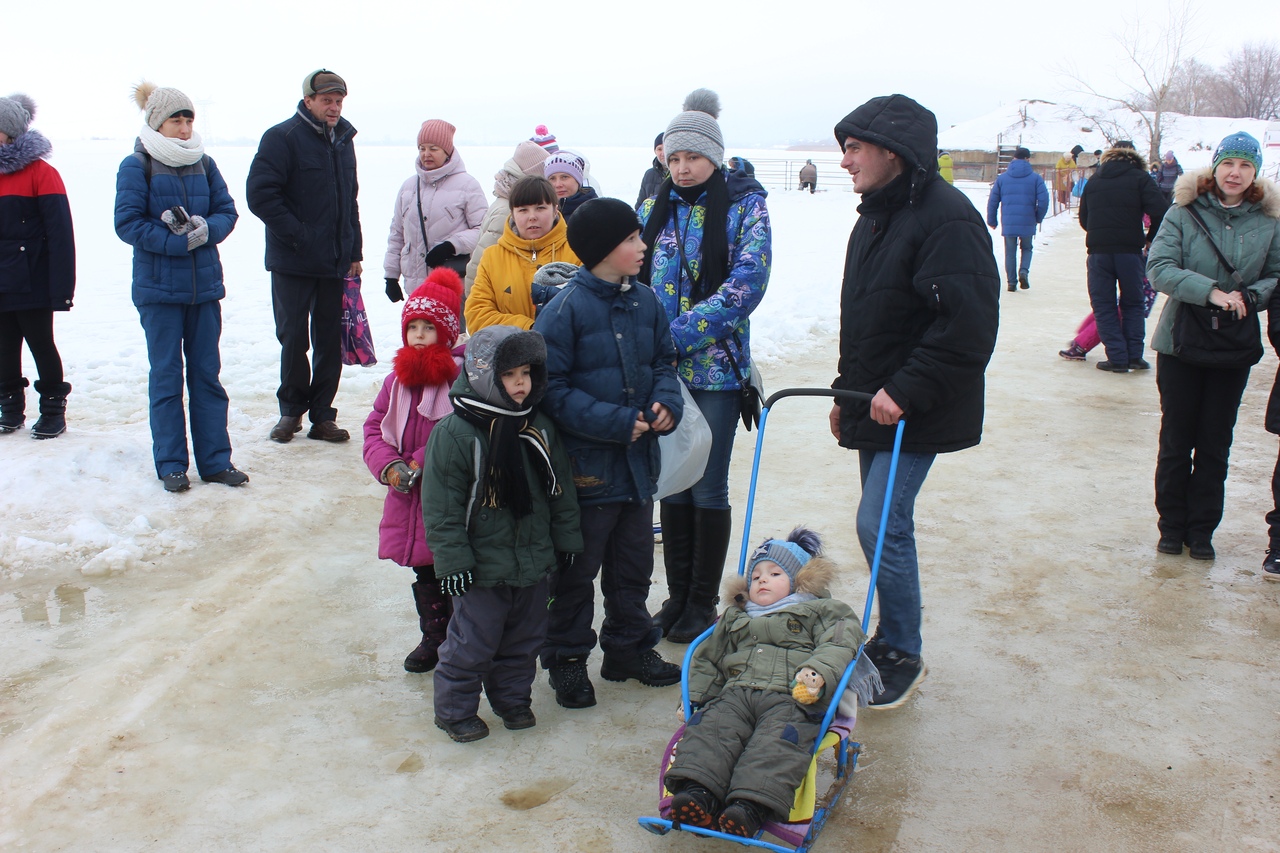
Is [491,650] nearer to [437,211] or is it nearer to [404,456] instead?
[404,456]

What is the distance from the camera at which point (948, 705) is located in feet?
12.7

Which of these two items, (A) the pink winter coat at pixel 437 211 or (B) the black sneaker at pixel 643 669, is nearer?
(B) the black sneaker at pixel 643 669

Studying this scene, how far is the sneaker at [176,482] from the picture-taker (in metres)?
5.57

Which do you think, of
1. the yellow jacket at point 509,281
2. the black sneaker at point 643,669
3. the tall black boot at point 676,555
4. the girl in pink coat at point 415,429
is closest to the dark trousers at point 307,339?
the yellow jacket at point 509,281

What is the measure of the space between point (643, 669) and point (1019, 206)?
12.6 metres

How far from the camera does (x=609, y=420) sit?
3650 mm

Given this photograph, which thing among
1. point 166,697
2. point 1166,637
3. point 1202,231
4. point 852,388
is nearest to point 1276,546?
point 1166,637

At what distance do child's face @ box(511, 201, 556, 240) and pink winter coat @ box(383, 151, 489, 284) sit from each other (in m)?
1.98

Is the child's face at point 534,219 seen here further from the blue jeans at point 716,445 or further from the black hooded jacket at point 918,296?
the black hooded jacket at point 918,296

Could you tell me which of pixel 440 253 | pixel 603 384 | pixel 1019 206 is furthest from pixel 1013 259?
pixel 603 384

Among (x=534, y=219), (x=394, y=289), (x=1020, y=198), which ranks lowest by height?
(x=394, y=289)

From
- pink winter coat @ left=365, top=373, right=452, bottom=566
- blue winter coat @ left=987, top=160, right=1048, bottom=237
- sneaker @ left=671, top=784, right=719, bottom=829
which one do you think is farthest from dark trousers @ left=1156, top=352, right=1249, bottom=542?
blue winter coat @ left=987, top=160, right=1048, bottom=237

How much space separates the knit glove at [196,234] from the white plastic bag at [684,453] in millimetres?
3063

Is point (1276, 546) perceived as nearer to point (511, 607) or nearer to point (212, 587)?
point (511, 607)
